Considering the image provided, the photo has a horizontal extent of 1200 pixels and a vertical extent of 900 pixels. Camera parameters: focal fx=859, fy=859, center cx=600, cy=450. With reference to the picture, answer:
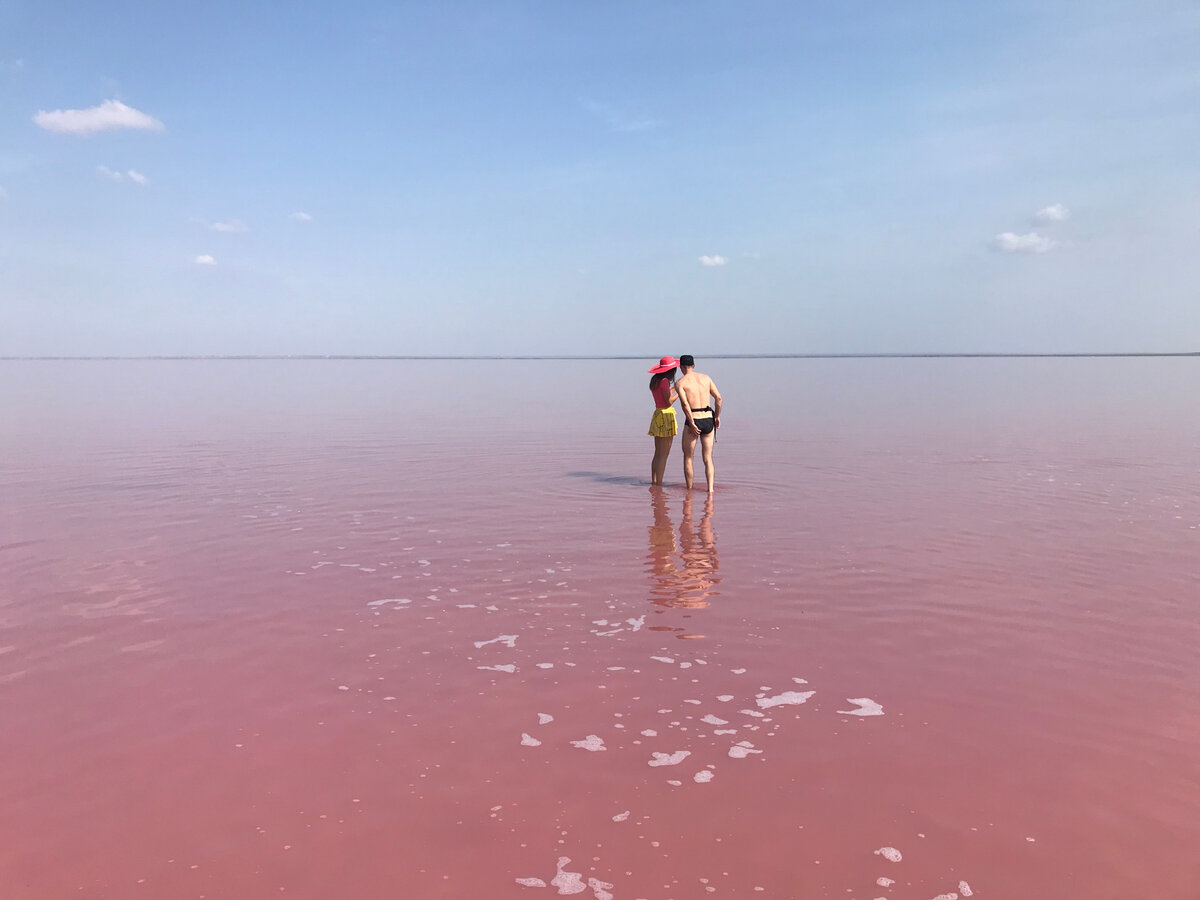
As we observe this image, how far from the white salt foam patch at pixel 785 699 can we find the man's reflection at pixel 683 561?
1.92 metres

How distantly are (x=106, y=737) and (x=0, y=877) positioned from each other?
4.33 ft

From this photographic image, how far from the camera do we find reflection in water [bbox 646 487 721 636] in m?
7.96

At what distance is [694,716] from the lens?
540 cm

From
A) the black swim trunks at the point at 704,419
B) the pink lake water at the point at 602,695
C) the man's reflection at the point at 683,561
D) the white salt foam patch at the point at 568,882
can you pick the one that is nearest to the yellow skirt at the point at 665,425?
the black swim trunks at the point at 704,419

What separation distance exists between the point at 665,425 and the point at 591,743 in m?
10.2

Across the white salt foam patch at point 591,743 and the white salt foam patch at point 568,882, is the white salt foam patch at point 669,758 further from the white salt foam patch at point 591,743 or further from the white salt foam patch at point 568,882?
the white salt foam patch at point 568,882

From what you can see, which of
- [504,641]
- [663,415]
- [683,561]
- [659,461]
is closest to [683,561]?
[683,561]

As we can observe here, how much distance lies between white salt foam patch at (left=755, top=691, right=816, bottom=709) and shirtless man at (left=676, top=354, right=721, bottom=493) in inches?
337

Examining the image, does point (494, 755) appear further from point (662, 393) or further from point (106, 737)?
point (662, 393)

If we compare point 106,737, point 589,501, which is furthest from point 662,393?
point 106,737

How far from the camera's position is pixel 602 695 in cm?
572

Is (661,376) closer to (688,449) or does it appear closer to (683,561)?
(688,449)

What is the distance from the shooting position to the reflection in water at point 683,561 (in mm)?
7965

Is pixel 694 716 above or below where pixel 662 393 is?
below
